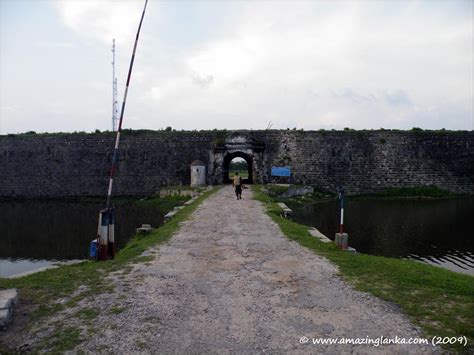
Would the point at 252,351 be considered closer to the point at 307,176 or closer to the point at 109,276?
the point at 109,276

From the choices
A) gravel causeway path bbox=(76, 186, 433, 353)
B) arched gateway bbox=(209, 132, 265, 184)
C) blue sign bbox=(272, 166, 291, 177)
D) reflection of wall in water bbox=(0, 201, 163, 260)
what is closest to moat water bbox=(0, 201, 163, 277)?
reflection of wall in water bbox=(0, 201, 163, 260)

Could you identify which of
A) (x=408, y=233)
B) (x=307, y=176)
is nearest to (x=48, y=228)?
(x=408, y=233)

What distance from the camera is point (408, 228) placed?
1353 centimetres

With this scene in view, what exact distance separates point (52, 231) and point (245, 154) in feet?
48.1

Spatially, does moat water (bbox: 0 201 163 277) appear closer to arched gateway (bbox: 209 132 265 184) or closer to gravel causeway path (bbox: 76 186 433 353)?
gravel causeway path (bbox: 76 186 433 353)

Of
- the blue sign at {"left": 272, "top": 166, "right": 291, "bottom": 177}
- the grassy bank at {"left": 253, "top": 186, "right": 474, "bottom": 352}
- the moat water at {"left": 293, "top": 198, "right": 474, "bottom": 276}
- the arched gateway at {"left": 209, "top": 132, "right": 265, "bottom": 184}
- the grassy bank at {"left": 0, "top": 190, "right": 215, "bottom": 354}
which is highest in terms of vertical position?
the arched gateway at {"left": 209, "top": 132, "right": 265, "bottom": 184}

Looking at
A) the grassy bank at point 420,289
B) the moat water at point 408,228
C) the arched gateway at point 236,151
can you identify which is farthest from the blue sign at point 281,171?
the grassy bank at point 420,289

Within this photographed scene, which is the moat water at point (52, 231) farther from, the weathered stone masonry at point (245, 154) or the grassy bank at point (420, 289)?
the grassy bank at point (420, 289)

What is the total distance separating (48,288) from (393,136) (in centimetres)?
2444

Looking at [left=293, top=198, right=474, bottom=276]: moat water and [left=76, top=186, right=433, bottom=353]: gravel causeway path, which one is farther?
[left=293, top=198, right=474, bottom=276]: moat water

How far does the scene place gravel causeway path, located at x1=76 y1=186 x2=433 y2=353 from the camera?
3939 mm

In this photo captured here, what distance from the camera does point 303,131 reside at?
2639 centimetres

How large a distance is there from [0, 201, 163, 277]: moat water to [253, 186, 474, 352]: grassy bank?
667cm

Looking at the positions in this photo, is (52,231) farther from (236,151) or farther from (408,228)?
(236,151)
